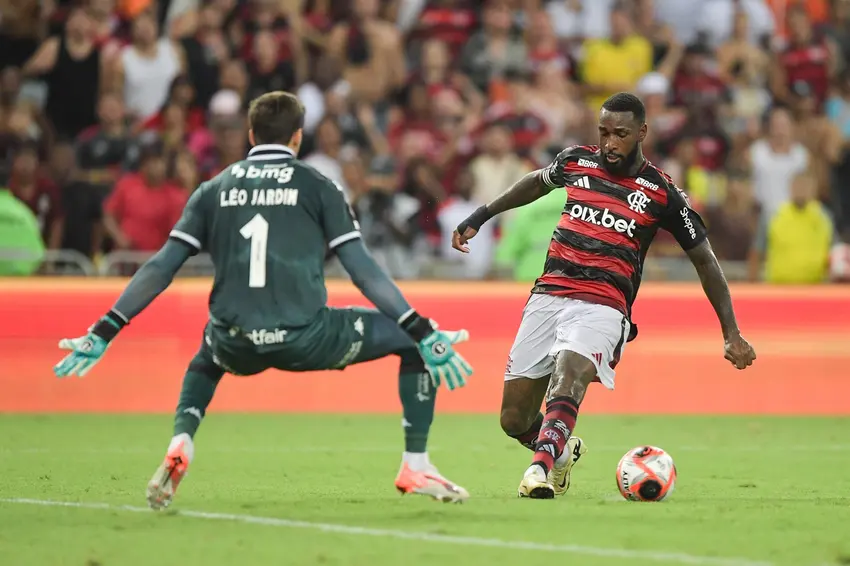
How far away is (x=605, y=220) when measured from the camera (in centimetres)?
863

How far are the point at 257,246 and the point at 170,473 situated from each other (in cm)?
120

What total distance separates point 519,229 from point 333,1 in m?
5.55

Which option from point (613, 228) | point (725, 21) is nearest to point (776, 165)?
point (725, 21)

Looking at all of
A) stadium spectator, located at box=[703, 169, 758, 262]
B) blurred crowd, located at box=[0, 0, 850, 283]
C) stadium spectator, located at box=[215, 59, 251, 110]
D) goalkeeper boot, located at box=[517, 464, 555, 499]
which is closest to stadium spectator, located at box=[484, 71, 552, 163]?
blurred crowd, located at box=[0, 0, 850, 283]

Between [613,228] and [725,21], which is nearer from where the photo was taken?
[613,228]

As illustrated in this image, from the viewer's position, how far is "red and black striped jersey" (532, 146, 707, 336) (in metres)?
8.60

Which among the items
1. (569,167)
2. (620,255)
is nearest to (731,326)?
(620,255)

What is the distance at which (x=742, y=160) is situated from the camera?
712 inches

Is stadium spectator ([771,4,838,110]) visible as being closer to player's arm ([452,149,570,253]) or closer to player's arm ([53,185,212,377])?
player's arm ([452,149,570,253])

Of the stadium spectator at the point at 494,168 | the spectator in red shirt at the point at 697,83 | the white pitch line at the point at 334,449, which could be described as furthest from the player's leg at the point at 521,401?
the spectator in red shirt at the point at 697,83

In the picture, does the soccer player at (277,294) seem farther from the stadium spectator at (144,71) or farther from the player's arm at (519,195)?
the stadium spectator at (144,71)

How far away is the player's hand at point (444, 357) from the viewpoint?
7094 millimetres

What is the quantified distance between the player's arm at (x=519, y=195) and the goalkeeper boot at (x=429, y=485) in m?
1.89

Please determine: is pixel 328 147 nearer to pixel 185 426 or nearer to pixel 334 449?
pixel 334 449
